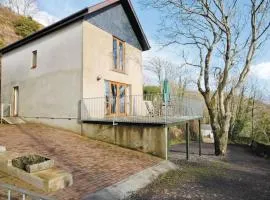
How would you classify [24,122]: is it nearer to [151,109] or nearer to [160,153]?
[151,109]

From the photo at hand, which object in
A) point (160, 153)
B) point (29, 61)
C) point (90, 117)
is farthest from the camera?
point (29, 61)

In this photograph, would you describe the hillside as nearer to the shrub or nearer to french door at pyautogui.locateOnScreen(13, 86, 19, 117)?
the shrub

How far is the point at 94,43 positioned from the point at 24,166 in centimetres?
964

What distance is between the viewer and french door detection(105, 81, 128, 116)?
1551 cm

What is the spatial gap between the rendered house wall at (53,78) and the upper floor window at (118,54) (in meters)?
3.22

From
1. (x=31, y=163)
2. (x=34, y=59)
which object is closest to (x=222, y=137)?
(x=31, y=163)

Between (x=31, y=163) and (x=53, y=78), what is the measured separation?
9336mm

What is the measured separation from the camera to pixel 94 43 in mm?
14688

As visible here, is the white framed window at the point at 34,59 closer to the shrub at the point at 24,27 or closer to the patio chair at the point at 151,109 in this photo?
the patio chair at the point at 151,109

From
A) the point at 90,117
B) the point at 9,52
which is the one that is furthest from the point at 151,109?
the point at 9,52

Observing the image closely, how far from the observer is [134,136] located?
1173 cm

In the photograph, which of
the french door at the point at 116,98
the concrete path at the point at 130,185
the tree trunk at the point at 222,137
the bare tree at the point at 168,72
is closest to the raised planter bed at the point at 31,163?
the concrete path at the point at 130,185

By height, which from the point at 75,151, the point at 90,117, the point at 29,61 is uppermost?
the point at 29,61

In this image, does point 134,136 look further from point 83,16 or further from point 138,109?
point 83,16
